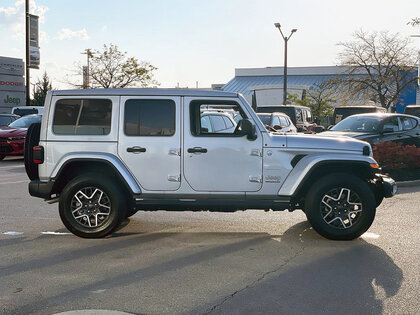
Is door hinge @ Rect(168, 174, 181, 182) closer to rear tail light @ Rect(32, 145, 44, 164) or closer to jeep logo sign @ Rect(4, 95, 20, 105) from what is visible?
rear tail light @ Rect(32, 145, 44, 164)


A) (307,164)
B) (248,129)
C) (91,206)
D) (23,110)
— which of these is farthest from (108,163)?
(23,110)

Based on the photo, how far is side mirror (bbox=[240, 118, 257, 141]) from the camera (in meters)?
6.63

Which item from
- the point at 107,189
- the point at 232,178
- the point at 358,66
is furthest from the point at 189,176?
the point at 358,66

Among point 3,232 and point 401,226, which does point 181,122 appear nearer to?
point 3,232

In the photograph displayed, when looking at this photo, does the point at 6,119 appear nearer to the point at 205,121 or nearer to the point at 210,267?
the point at 205,121

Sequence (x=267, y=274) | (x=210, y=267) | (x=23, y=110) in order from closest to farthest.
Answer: (x=267, y=274), (x=210, y=267), (x=23, y=110)

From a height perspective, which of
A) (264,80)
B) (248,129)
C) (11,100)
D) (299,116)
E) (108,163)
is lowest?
(108,163)

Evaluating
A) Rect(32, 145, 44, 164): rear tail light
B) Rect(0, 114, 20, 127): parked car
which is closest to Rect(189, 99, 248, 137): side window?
Rect(32, 145, 44, 164): rear tail light

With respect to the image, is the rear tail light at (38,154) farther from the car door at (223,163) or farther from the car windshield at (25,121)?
the car windshield at (25,121)

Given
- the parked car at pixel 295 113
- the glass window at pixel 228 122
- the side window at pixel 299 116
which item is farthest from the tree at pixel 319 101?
the glass window at pixel 228 122

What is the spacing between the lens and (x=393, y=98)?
4678 cm

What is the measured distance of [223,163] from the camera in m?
6.73

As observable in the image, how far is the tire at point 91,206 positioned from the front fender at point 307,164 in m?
2.15

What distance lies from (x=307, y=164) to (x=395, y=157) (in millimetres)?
6720
